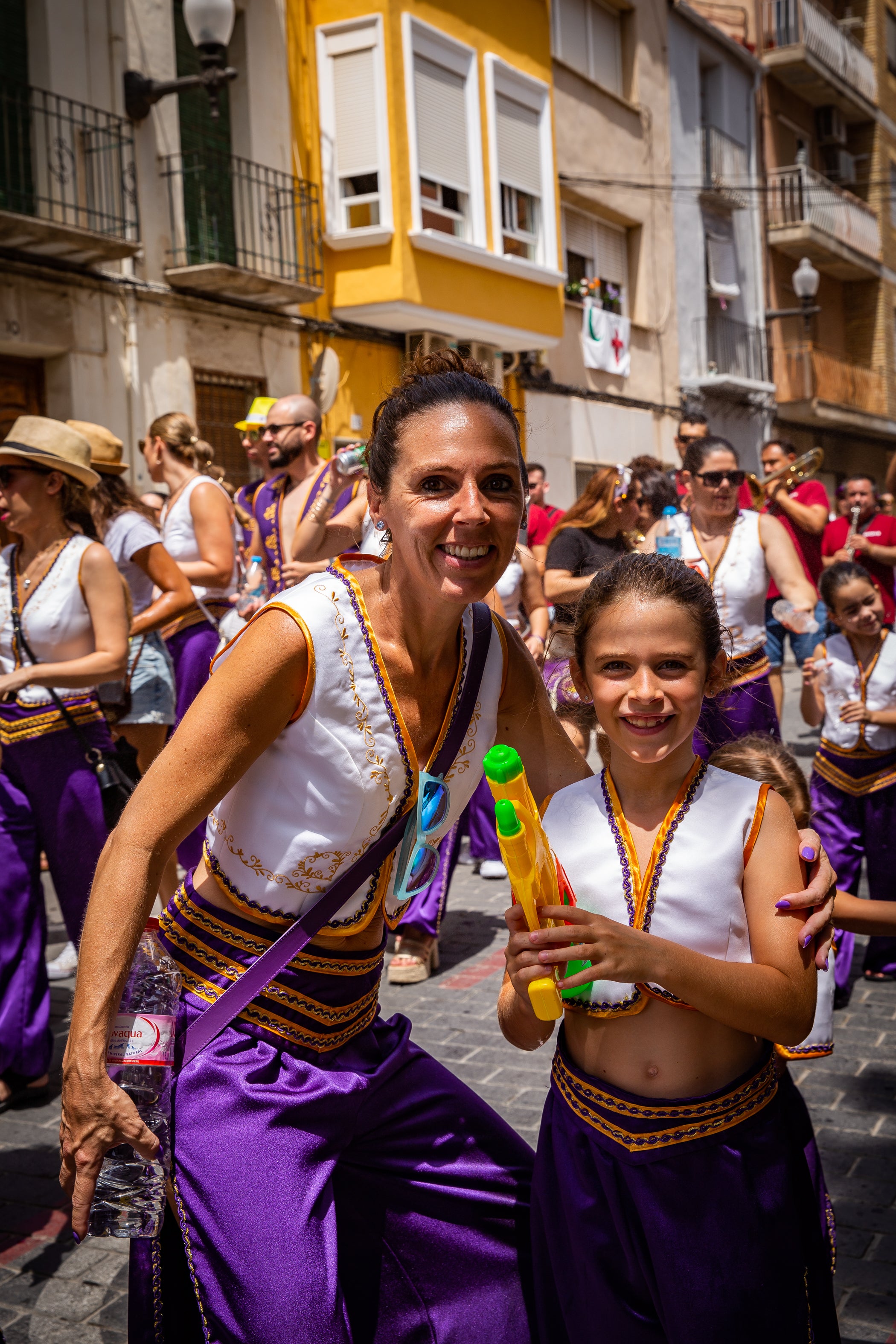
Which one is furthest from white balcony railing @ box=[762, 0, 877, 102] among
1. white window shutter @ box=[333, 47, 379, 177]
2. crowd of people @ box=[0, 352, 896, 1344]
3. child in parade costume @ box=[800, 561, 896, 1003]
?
crowd of people @ box=[0, 352, 896, 1344]

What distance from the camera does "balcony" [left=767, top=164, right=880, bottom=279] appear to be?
28.1 m

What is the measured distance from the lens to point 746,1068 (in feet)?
7.20

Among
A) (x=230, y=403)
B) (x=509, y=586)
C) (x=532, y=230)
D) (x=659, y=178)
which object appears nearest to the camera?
(x=509, y=586)

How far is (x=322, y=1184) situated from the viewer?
2.15 meters

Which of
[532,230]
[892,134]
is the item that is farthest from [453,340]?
[892,134]

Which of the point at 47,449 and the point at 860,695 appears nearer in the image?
the point at 47,449

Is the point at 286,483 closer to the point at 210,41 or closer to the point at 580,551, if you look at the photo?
the point at 580,551

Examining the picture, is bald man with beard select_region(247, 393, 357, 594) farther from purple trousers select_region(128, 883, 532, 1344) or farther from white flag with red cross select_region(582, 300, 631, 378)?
white flag with red cross select_region(582, 300, 631, 378)

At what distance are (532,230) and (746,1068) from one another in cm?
1935

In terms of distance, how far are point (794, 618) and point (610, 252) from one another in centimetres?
1874

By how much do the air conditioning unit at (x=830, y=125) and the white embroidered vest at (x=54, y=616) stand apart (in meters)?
31.5

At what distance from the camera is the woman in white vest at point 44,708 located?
4316 mm

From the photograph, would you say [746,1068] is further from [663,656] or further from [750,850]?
[663,656]

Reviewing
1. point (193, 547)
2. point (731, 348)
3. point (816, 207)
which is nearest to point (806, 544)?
point (193, 547)
